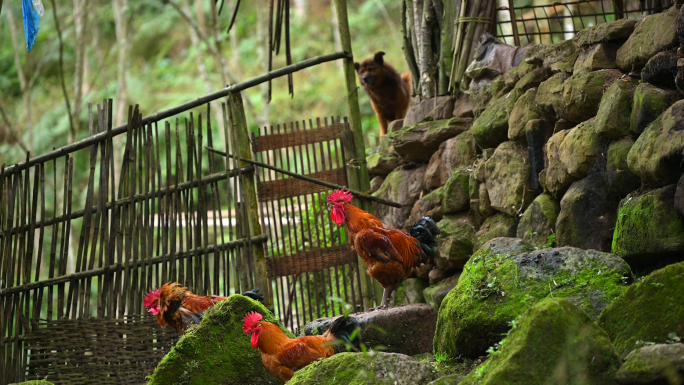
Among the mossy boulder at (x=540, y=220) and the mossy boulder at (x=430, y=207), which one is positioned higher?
the mossy boulder at (x=430, y=207)

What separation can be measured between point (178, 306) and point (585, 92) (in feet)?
11.6

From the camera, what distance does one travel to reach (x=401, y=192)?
667 cm

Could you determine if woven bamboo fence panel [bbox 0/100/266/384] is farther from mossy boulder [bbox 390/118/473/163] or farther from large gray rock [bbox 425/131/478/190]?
large gray rock [bbox 425/131/478/190]

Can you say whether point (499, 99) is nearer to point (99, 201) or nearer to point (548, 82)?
point (548, 82)

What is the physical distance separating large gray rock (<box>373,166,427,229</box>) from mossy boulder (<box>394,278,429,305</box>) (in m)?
0.60

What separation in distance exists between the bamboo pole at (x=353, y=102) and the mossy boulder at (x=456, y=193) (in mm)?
922

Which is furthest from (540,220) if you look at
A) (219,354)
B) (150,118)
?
(150,118)

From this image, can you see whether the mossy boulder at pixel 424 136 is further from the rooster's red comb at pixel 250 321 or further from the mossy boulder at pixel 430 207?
the rooster's red comb at pixel 250 321

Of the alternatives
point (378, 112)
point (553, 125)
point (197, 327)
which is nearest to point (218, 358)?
point (197, 327)

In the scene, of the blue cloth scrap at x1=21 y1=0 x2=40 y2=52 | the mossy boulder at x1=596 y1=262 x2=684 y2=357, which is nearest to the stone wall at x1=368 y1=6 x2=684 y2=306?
the mossy boulder at x1=596 y1=262 x2=684 y2=357

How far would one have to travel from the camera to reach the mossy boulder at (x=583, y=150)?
165 inches

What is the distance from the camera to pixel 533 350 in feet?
8.59

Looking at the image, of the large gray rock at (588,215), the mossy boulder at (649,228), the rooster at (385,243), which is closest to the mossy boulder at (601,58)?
the large gray rock at (588,215)

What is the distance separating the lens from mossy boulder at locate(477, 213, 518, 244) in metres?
5.10
